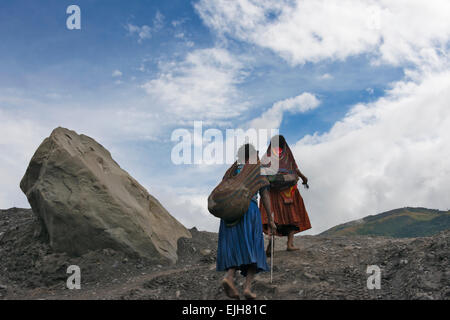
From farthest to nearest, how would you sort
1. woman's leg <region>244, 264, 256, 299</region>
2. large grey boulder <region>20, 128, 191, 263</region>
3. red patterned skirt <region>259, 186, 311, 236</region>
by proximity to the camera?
large grey boulder <region>20, 128, 191, 263</region> < red patterned skirt <region>259, 186, 311, 236</region> < woman's leg <region>244, 264, 256, 299</region>

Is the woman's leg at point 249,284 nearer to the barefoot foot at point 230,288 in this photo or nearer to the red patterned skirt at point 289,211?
the barefoot foot at point 230,288

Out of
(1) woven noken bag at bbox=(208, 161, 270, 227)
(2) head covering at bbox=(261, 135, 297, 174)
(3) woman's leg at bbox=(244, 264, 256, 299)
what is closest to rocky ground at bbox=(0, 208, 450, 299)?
(3) woman's leg at bbox=(244, 264, 256, 299)

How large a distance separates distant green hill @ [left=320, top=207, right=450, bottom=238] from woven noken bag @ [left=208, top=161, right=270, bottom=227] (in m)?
22.3

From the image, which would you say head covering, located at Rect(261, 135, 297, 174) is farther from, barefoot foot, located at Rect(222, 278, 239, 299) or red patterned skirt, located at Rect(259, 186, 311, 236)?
barefoot foot, located at Rect(222, 278, 239, 299)

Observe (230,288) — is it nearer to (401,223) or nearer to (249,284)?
(249,284)

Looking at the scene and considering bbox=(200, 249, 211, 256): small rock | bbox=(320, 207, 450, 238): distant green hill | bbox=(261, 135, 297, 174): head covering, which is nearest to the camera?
bbox=(261, 135, 297, 174): head covering

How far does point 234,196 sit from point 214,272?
271 centimetres

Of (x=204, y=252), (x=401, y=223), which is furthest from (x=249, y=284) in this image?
(x=401, y=223)

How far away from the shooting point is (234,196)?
590 cm

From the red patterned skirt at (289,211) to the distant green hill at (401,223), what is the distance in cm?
1951

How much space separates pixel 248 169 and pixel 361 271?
121 inches

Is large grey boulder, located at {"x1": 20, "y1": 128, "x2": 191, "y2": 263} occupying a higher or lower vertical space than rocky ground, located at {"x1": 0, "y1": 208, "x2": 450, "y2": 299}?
higher

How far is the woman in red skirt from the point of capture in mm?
8469
